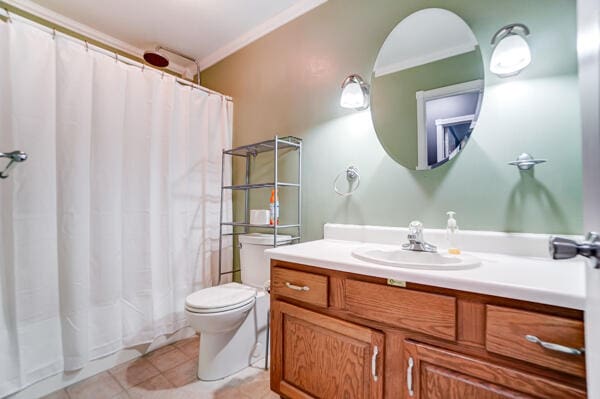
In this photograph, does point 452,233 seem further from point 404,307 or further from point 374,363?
point 374,363

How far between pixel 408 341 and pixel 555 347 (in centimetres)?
36

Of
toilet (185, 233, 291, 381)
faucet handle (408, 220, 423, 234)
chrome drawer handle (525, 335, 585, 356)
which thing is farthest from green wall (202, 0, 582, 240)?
chrome drawer handle (525, 335, 585, 356)

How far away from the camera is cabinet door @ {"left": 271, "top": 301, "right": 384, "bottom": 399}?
0.93 metres

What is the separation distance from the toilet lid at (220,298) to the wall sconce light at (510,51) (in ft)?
5.61

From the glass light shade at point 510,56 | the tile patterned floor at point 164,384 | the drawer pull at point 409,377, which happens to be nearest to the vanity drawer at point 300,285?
the drawer pull at point 409,377

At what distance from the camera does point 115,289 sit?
5.25ft

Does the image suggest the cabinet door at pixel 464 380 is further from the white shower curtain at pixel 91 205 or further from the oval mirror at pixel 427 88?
the white shower curtain at pixel 91 205

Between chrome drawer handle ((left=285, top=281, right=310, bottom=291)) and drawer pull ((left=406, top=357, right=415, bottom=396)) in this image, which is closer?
drawer pull ((left=406, top=357, right=415, bottom=396))

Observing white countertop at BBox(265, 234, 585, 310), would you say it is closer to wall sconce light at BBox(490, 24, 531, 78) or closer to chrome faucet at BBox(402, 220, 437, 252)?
chrome faucet at BBox(402, 220, 437, 252)

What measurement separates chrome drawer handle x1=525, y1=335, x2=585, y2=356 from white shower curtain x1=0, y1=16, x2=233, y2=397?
6.37 ft

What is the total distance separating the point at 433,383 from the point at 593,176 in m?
0.72

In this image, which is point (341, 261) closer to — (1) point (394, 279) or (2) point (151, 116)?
(1) point (394, 279)

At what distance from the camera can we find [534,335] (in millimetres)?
655

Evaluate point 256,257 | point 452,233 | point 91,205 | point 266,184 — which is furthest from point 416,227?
point 91,205
